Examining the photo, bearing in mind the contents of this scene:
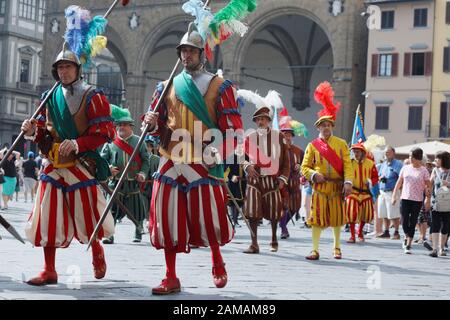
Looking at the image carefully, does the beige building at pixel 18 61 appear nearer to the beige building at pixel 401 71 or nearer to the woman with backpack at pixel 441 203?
the beige building at pixel 401 71

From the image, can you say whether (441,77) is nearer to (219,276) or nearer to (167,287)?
(219,276)

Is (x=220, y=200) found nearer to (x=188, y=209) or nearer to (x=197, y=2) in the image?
(x=188, y=209)

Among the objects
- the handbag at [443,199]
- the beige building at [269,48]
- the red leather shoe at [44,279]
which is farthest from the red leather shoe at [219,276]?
the beige building at [269,48]

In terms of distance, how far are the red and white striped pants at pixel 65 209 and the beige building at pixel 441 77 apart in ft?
120

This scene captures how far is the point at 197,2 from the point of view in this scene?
6871 millimetres

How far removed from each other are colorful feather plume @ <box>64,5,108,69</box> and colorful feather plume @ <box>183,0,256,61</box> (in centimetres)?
90

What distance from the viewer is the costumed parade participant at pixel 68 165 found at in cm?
644

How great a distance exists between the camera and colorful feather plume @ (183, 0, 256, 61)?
22.2ft

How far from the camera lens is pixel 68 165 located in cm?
658

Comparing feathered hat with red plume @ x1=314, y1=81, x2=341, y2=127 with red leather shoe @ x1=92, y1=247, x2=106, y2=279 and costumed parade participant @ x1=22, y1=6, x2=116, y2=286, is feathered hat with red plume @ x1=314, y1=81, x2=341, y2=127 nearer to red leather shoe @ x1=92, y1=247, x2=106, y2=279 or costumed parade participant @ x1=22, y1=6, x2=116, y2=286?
costumed parade participant @ x1=22, y1=6, x2=116, y2=286

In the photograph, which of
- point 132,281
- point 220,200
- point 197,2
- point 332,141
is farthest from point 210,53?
point 332,141

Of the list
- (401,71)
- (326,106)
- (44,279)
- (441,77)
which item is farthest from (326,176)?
(401,71)

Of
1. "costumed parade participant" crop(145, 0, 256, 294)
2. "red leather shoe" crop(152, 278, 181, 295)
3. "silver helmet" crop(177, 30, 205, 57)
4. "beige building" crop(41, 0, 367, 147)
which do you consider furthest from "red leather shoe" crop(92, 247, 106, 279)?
"beige building" crop(41, 0, 367, 147)
